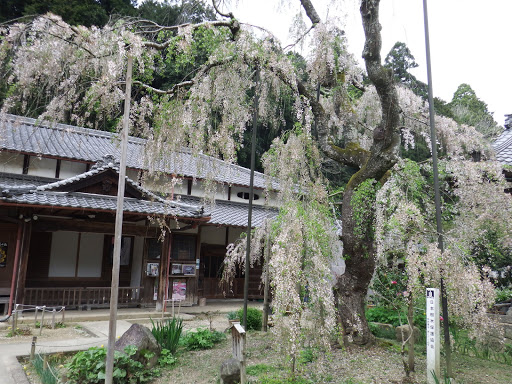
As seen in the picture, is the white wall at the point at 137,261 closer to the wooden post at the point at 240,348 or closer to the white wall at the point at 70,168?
the white wall at the point at 70,168

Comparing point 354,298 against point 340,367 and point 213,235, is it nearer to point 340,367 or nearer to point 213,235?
point 340,367

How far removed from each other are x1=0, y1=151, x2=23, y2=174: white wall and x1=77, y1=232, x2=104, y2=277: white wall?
3246mm

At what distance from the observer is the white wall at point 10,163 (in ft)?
41.0

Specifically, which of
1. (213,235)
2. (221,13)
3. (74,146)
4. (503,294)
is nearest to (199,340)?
(221,13)

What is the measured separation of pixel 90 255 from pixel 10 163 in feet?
13.5

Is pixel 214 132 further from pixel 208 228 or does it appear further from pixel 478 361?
pixel 208 228

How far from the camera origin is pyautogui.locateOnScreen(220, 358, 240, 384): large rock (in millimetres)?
5000

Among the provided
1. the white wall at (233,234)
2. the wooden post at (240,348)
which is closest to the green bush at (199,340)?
the wooden post at (240,348)

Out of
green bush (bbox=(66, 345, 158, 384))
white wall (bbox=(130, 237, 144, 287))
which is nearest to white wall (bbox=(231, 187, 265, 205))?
white wall (bbox=(130, 237, 144, 287))

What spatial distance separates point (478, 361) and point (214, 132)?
637cm

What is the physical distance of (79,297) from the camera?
36.1 ft

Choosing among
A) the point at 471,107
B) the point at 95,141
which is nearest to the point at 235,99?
the point at 95,141

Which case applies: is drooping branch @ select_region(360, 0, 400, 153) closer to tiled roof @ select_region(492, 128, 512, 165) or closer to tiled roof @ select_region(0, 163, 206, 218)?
tiled roof @ select_region(0, 163, 206, 218)

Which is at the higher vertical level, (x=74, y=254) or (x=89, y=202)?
(x=89, y=202)
